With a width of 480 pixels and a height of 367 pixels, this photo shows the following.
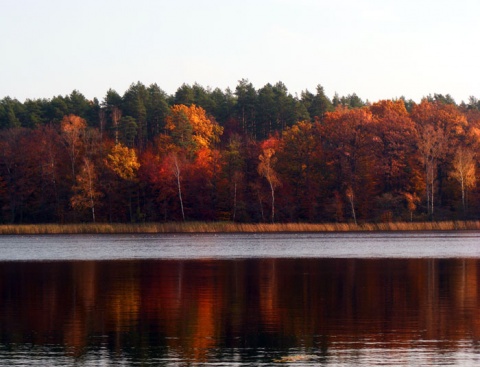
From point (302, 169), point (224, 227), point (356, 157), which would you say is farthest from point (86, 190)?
point (356, 157)

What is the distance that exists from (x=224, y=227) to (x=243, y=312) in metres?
74.2

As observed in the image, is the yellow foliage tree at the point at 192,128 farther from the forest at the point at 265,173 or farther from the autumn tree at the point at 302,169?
the autumn tree at the point at 302,169

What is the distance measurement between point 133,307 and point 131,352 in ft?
27.7

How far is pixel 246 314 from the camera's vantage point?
2791 centimetres

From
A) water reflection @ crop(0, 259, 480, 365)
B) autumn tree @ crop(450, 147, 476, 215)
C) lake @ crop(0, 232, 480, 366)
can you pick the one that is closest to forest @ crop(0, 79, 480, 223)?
autumn tree @ crop(450, 147, 476, 215)

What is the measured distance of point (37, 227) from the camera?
98.2 m

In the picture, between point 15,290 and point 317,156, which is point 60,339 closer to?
point 15,290

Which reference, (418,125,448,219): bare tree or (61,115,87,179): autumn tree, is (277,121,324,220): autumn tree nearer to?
(418,125,448,219): bare tree

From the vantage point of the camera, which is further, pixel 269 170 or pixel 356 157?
pixel 356 157

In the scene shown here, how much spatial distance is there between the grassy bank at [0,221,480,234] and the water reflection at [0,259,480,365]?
50406 millimetres

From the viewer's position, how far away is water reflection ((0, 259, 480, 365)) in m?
21.7

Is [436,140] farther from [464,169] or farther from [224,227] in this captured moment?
[224,227]

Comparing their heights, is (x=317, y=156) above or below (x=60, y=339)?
above

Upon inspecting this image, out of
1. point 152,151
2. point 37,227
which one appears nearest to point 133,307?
point 37,227
